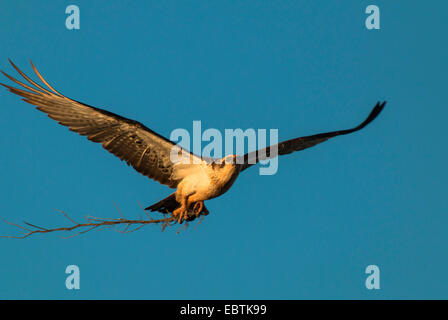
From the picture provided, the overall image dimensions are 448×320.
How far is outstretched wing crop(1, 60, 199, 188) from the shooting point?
26.1ft

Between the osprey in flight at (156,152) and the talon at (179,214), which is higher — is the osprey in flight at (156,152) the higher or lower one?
the higher one

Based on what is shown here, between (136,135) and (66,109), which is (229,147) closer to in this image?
(136,135)

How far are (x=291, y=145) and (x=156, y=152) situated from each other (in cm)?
199

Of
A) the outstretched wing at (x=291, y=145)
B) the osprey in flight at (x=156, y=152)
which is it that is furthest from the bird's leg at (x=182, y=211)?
the outstretched wing at (x=291, y=145)

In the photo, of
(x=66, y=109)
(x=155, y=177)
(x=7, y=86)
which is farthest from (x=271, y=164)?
(x=7, y=86)

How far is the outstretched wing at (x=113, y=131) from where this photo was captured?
7.96 m

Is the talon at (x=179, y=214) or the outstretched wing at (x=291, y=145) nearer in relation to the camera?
the talon at (x=179, y=214)

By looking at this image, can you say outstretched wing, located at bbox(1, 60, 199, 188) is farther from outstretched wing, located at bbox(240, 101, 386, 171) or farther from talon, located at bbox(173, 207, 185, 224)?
outstretched wing, located at bbox(240, 101, 386, 171)

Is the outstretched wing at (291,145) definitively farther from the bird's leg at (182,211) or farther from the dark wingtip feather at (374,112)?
the bird's leg at (182,211)

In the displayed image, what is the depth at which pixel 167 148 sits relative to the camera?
817 centimetres

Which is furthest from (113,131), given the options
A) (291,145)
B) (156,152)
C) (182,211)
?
(291,145)

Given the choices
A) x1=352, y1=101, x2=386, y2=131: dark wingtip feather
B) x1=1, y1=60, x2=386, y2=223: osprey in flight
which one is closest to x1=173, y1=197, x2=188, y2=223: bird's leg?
x1=1, y1=60, x2=386, y2=223: osprey in flight

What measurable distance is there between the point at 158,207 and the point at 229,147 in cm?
134

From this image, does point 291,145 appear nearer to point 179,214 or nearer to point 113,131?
point 179,214
